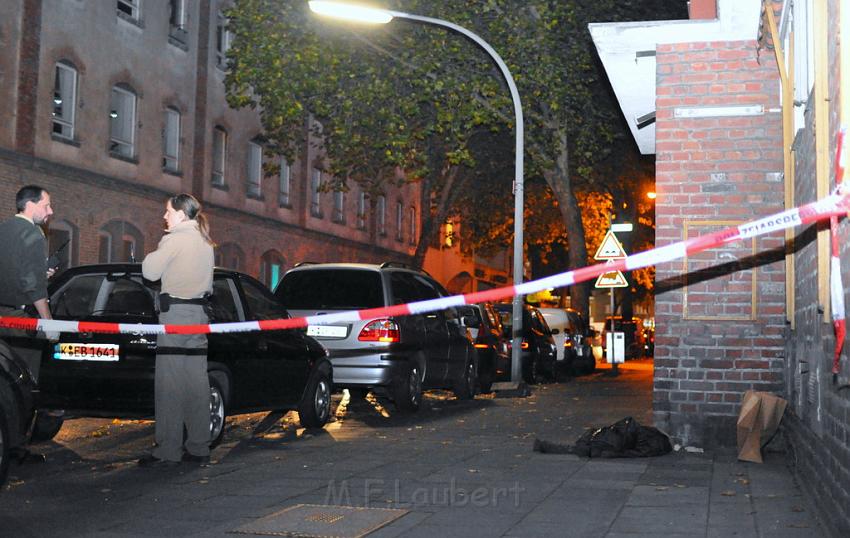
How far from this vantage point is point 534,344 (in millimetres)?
24703

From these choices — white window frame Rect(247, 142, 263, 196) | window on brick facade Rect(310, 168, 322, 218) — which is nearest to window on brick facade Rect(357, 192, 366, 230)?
window on brick facade Rect(310, 168, 322, 218)

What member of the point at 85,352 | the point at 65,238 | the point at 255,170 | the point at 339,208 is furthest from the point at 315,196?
the point at 85,352

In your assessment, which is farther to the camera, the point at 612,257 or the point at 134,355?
the point at 612,257

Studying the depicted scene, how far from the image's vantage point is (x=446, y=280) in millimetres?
58188

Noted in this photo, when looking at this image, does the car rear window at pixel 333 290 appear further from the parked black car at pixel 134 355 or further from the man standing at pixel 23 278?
the man standing at pixel 23 278

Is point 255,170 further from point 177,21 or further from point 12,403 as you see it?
point 12,403

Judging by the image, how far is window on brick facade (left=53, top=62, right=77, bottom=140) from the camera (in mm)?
25391

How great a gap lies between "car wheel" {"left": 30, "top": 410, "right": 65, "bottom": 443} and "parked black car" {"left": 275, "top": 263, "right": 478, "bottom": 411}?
3.52 meters

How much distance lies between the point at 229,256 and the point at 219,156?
281 centimetres

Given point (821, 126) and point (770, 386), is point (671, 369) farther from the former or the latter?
point (821, 126)

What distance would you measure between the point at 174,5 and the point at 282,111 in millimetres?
6724

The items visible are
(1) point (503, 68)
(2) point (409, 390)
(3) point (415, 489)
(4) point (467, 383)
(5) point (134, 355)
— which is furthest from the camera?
(1) point (503, 68)

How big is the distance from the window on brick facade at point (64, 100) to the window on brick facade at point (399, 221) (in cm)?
2520

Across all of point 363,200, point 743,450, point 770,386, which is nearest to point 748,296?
point 770,386
